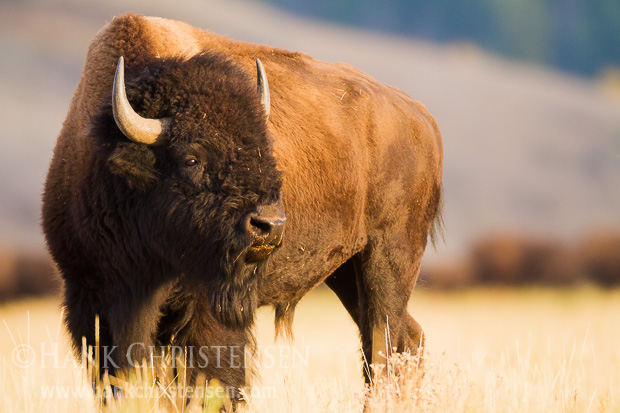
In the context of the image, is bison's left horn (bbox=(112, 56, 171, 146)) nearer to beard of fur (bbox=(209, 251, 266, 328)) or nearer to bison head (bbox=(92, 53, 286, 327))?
bison head (bbox=(92, 53, 286, 327))

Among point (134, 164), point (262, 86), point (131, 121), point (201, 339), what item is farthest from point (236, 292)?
point (262, 86)

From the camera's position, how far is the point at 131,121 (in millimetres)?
4043

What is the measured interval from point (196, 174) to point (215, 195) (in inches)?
6.7

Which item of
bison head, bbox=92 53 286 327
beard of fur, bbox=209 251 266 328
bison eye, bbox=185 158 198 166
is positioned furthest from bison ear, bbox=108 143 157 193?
beard of fur, bbox=209 251 266 328

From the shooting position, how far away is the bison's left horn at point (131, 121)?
4004mm

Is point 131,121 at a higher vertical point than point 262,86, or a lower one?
lower

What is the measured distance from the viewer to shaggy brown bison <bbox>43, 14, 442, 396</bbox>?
161 inches

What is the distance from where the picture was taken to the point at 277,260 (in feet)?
16.2

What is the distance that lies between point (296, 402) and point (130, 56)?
8.27 feet

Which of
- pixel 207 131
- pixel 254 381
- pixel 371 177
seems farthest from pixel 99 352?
pixel 371 177

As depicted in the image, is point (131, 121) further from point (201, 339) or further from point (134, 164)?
point (201, 339)

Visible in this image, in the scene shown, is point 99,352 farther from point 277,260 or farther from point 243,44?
point 243,44

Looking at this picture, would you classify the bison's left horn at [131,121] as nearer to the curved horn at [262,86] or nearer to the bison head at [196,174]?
the bison head at [196,174]

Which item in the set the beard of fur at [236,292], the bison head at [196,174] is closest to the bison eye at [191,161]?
the bison head at [196,174]
